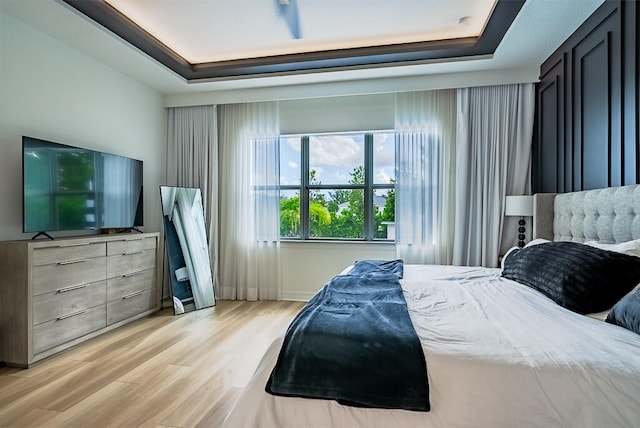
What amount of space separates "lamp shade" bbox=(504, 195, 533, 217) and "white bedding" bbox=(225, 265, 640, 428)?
2.13 m

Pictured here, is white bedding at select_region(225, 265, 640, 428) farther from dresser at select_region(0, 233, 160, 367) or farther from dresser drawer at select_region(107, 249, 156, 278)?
dresser drawer at select_region(107, 249, 156, 278)

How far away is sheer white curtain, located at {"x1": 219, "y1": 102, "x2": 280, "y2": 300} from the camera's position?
15.1 feet

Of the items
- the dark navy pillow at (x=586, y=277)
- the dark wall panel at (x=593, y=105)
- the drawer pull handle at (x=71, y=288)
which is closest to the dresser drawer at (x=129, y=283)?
the drawer pull handle at (x=71, y=288)

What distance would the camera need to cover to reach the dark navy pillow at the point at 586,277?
1.77 meters

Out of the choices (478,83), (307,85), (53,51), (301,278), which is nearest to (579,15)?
(478,83)

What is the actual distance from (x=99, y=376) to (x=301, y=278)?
2.56 meters

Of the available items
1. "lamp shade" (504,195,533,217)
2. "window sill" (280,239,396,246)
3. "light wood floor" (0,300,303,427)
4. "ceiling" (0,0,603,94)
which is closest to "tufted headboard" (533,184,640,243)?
"lamp shade" (504,195,533,217)

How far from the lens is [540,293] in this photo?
6.81 ft

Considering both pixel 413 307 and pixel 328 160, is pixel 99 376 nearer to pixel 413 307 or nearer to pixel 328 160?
pixel 413 307

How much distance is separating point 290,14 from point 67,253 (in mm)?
2734

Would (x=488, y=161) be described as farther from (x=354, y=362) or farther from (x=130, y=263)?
(x=130, y=263)

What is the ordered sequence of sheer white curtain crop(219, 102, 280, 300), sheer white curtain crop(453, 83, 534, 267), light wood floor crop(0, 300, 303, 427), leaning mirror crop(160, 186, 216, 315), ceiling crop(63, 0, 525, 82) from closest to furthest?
light wood floor crop(0, 300, 303, 427)
ceiling crop(63, 0, 525, 82)
sheer white curtain crop(453, 83, 534, 267)
leaning mirror crop(160, 186, 216, 315)
sheer white curtain crop(219, 102, 280, 300)

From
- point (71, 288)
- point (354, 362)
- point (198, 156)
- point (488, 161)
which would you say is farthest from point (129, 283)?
point (488, 161)

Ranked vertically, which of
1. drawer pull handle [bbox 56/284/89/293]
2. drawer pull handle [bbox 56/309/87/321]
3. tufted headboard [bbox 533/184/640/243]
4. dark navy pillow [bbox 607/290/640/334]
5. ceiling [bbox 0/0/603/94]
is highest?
ceiling [bbox 0/0/603/94]
